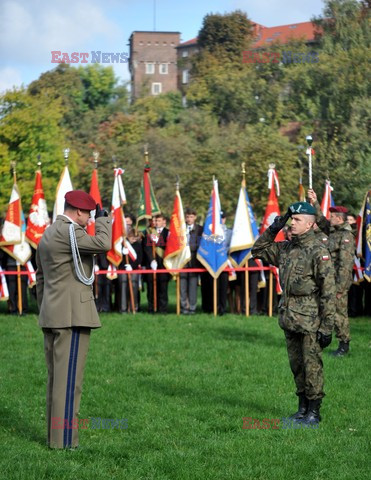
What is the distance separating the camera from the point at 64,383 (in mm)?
7805

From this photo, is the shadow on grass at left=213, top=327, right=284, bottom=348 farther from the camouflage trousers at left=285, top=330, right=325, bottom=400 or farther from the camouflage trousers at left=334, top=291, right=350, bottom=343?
the camouflage trousers at left=285, top=330, right=325, bottom=400

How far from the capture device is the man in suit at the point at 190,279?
1911cm

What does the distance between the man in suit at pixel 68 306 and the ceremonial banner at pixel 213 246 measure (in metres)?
10.9

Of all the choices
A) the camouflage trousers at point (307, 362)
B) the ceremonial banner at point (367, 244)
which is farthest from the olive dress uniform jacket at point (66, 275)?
the ceremonial banner at point (367, 244)

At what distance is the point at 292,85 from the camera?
188ft

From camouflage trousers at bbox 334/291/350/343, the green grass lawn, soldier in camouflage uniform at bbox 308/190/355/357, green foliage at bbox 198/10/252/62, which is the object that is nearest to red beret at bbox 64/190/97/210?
the green grass lawn

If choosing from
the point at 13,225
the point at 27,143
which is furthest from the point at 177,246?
the point at 27,143

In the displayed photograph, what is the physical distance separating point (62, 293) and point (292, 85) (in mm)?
51231

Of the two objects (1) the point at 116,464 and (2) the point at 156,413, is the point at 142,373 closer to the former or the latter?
(2) the point at 156,413

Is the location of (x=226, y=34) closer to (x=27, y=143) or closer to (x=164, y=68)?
(x=164, y=68)

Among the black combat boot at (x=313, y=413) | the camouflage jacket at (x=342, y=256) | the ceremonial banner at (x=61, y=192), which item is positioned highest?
the ceremonial banner at (x=61, y=192)

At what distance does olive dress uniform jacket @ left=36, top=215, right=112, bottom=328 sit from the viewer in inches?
306

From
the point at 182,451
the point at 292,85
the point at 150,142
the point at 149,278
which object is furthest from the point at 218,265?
the point at 292,85

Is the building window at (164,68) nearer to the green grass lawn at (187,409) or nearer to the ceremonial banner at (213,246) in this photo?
the ceremonial banner at (213,246)
